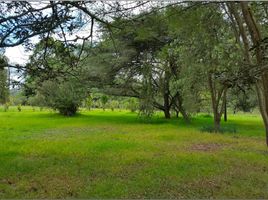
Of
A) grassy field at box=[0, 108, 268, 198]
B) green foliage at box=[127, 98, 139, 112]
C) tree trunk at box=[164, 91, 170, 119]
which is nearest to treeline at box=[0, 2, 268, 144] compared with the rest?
tree trunk at box=[164, 91, 170, 119]

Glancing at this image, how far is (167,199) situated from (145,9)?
12.3 ft

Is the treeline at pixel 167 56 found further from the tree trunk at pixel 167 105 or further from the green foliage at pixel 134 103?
the green foliage at pixel 134 103

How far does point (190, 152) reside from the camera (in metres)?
12.3

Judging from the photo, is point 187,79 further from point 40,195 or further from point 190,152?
point 40,195

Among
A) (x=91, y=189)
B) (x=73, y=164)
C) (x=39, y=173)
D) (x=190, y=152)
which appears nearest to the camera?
(x=91, y=189)

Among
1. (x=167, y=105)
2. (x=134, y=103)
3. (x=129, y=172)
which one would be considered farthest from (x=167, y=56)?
(x=134, y=103)

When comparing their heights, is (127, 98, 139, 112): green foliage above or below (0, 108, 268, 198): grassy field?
above

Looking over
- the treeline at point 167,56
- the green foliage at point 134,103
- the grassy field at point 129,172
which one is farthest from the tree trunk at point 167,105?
the grassy field at point 129,172

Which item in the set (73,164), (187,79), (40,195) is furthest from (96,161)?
(187,79)

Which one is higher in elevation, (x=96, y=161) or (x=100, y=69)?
(x=100, y=69)

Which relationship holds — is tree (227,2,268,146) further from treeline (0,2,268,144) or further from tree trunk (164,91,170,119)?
tree trunk (164,91,170,119)

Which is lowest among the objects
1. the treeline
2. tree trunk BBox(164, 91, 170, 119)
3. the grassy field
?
the grassy field

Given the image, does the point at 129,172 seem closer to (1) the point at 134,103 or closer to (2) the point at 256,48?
(2) the point at 256,48

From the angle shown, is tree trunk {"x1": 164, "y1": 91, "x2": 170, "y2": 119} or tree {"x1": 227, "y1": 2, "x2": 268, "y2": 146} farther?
tree trunk {"x1": 164, "y1": 91, "x2": 170, "y2": 119}
